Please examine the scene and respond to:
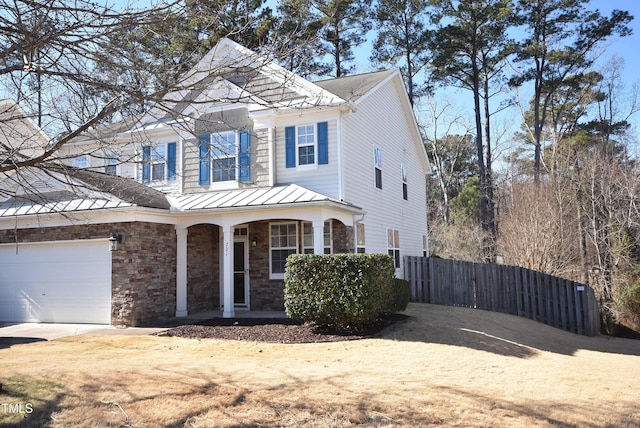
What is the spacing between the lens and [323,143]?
13672mm

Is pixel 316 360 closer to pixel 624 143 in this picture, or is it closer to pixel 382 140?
pixel 382 140

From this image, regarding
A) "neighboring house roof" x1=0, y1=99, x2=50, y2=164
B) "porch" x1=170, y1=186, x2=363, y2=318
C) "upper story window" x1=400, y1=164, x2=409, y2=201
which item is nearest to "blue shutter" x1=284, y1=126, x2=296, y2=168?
"porch" x1=170, y1=186, x2=363, y2=318

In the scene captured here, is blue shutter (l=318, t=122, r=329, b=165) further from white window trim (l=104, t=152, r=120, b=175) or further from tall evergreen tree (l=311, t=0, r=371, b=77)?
tall evergreen tree (l=311, t=0, r=371, b=77)

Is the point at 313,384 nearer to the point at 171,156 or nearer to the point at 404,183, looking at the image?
the point at 171,156

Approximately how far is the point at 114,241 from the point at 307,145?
569 cm

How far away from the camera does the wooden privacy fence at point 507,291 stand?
14719 millimetres

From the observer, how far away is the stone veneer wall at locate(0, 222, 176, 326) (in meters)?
12.0

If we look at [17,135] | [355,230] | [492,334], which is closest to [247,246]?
[355,230]

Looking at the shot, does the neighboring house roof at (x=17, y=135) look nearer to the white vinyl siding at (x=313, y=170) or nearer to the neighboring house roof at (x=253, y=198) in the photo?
the neighboring house roof at (x=253, y=198)

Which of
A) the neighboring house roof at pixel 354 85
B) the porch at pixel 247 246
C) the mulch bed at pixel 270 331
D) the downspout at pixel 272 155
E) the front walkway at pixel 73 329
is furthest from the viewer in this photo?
the neighboring house roof at pixel 354 85

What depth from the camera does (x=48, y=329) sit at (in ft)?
39.4

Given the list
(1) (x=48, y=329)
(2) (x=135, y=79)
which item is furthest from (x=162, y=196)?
(2) (x=135, y=79)

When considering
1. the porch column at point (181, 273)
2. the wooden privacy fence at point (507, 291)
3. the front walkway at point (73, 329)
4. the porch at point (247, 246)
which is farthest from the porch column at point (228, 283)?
the wooden privacy fence at point (507, 291)

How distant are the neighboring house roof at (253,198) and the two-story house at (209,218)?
47 mm
